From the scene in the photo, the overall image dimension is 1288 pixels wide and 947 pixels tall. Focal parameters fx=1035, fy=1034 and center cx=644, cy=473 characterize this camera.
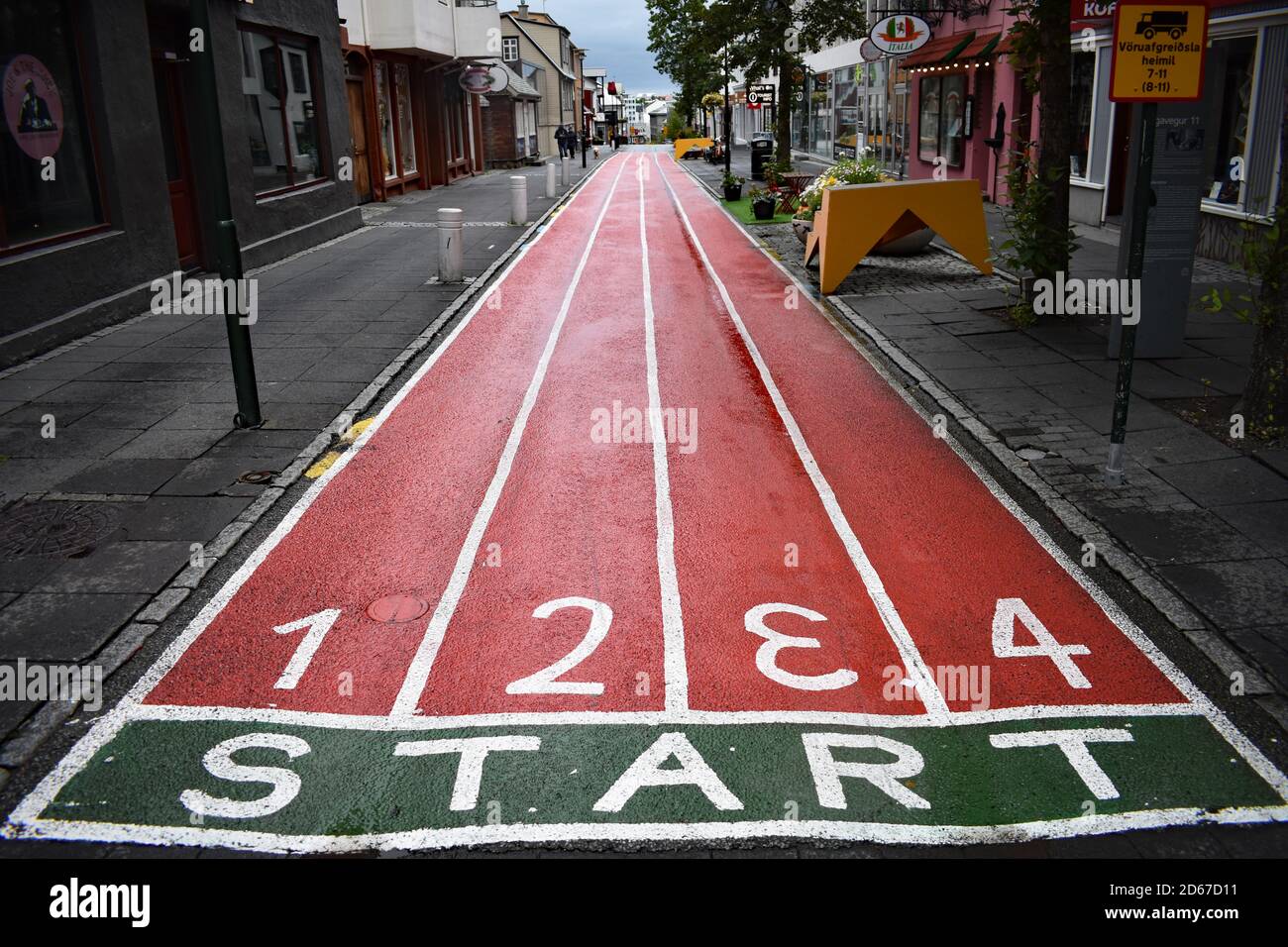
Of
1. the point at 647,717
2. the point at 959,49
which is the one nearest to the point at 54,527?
the point at 647,717

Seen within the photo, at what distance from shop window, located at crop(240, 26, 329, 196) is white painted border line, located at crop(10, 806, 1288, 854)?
16.0 m

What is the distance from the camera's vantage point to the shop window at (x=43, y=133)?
458 inches

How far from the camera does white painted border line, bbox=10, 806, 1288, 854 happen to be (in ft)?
13.5

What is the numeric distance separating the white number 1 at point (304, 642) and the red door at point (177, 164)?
1159cm

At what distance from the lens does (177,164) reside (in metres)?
16.0

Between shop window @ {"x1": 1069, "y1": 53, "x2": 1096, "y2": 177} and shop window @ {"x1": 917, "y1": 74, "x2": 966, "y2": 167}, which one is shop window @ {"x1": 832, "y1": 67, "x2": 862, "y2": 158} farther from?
shop window @ {"x1": 1069, "y1": 53, "x2": 1096, "y2": 177}

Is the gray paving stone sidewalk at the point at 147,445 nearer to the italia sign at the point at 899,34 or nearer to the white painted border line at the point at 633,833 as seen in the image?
the white painted border line at the point at 633,833

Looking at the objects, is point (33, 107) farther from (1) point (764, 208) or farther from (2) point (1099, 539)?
(1) point (764, 208)

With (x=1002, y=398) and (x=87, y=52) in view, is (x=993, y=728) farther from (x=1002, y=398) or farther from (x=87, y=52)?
(x=87, y=52)

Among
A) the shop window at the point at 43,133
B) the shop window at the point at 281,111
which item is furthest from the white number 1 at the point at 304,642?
the shop window at the point at 281,111

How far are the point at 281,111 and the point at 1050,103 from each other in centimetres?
1402

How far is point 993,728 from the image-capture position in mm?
4863
